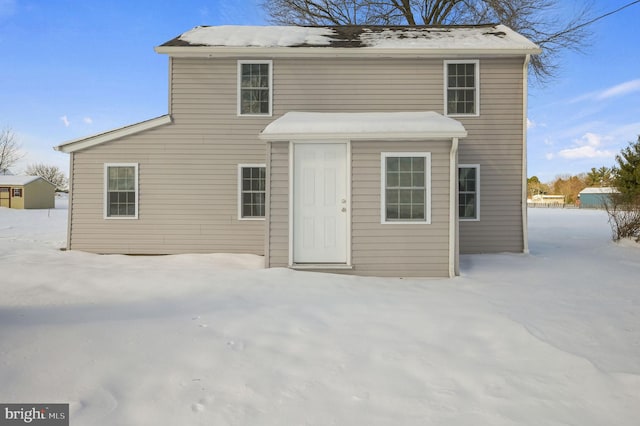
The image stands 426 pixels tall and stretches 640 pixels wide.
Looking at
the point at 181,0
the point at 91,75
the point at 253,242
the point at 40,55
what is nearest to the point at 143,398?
the point at 253,242

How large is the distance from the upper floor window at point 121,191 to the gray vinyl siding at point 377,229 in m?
4.79

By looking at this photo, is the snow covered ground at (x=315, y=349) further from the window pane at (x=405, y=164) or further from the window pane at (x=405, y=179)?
the window pane at (x=405, y=164)

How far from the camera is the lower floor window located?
30.3 ft

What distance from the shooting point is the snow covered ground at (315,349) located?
232cm

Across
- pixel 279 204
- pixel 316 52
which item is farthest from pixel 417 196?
pixel 316 52

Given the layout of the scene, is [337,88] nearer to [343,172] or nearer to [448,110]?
[448,110]

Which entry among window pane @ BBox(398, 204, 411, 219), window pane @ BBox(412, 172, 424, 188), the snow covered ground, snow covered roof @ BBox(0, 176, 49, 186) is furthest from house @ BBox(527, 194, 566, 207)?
snow covered roof @ BBox(0, 176, 49, 186)

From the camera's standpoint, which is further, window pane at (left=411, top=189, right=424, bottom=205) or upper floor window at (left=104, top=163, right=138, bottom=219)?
upper floor window at (left=104, top=163, right=138, bottom=219)

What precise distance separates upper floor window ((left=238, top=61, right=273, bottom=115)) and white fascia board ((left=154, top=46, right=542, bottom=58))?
27 centimetres

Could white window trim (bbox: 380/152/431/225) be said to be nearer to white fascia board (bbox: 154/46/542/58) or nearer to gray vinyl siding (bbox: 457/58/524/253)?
gray vinyl siding (bbox: 457/58/524/253)

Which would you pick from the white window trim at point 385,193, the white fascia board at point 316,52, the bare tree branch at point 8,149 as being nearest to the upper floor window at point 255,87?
the white fascia board at point 316,52

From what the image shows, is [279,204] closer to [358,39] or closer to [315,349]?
[315,349]

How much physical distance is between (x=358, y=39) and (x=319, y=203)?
19.6ft

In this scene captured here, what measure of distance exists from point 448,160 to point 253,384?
Result: 522 centimetres
